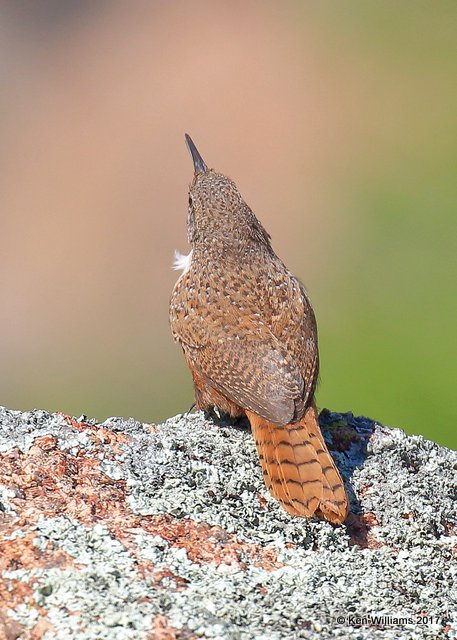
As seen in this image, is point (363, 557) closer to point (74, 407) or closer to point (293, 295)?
point (293, 295)

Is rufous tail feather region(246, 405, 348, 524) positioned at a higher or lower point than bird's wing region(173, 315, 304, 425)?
lower

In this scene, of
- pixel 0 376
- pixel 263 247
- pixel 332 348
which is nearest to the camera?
pixel 263 247

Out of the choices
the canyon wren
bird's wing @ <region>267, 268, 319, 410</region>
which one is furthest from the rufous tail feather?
bird's wing @ <region>267, 268, 319, 410</region>

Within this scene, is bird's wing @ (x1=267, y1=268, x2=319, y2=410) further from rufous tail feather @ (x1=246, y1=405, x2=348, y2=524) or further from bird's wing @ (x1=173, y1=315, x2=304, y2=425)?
rufous tail feather @ (x1=246, y1=405, x2=348, y2=524)

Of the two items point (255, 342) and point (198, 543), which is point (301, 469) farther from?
point (255, 342)

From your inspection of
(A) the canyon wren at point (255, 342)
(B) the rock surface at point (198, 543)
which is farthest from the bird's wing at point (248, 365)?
(B) the rock surface at point (198, 543)

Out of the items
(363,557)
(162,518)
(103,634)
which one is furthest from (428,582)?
(103,634)
